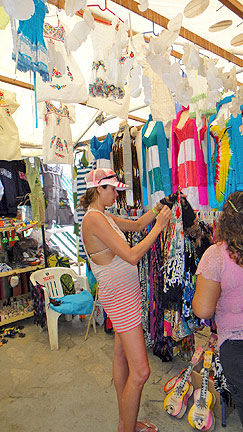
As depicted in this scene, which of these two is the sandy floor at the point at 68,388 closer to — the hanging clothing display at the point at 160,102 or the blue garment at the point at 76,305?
the blue garment at the point at 76,305

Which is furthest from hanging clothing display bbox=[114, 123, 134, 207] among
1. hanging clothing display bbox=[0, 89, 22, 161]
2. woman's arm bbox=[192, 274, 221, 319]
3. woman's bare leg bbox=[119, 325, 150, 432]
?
woman's arm bbox=[192, 274, 221, 319]

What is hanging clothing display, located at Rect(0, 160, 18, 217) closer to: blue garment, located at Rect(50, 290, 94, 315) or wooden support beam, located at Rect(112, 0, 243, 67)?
blue garment, located at Rect(50, 290, 94, 315)

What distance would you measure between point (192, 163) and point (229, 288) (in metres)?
0.97

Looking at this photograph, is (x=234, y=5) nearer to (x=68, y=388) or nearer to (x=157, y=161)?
(x=157, y=161)

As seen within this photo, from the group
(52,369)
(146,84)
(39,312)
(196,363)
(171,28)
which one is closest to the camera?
(171,28)

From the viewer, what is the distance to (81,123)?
3.91 meters

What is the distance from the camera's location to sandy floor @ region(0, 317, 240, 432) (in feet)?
6.30

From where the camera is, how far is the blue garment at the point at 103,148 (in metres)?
2.79

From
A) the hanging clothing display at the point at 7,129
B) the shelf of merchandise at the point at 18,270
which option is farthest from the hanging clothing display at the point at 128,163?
the shelf of merchandise at the point at 18,270

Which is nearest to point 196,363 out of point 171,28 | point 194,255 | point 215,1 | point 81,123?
point 194,255

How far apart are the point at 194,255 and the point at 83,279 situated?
6.02 feet

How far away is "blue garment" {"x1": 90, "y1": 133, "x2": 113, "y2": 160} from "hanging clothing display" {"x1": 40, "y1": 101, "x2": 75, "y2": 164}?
33 cm

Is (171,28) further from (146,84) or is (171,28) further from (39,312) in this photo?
(39,312)

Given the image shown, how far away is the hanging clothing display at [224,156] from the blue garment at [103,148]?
1168 millimetres
